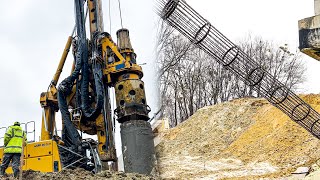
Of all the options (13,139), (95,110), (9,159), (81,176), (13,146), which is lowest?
(81,176)

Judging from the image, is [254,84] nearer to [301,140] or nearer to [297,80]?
[301,140]

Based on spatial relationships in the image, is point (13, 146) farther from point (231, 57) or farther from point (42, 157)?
point (231, 57)

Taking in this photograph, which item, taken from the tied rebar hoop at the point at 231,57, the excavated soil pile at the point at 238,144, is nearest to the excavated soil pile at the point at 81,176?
the tied rebar hoop at the point at 231,57

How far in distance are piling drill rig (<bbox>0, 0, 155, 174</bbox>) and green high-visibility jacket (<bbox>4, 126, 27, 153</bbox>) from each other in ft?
3.04

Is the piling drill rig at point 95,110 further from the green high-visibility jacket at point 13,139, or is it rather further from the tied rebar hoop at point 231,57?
the tied rebar hoop at point 231,57

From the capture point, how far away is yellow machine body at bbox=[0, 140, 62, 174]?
14258 millimetres

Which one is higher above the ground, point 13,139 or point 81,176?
point 13,139

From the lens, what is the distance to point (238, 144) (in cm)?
2730

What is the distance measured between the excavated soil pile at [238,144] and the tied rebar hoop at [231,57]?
5.14 metres

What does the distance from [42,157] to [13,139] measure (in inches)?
45.2

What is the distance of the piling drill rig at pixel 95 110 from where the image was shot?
559 inches

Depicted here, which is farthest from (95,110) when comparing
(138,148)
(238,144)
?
(238,144)

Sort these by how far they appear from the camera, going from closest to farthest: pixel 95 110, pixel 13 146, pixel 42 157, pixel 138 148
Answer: pixel 13 146
pixel 138 148
pixel 42 157
pixel 95 110

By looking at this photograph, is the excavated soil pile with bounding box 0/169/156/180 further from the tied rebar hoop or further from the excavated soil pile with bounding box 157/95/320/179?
the excavated soil pile with bounding box 157/95/320/179
